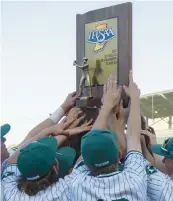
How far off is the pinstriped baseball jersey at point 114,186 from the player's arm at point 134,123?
17cm

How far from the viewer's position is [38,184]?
2191 mm

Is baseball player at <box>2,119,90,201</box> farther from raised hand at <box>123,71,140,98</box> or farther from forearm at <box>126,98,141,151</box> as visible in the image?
raised hand at <box>123,71,140,98</box>

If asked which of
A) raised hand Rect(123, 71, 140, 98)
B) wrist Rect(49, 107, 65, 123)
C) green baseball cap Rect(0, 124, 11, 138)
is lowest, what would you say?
green baseball cap Rect(0, 124, 11, 138)

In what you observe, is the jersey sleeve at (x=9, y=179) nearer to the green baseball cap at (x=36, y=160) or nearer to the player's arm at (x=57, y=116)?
the green baseball cap at (x=36, y=160)

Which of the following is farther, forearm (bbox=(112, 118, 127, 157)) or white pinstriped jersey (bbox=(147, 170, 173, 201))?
forearm (bbox=(112, 118, 127, 157))

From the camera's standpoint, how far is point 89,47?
3391 millimetres

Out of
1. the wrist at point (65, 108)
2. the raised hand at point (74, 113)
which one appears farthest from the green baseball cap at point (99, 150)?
the wrist at point (65, 108)

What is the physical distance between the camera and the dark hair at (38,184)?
2189mm

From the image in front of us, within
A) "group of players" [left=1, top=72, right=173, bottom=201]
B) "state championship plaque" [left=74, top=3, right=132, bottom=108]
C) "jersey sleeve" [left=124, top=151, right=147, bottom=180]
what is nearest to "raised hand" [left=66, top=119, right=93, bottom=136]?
"state championship plaque" [left=74, top=3, right=132, bottom=108]

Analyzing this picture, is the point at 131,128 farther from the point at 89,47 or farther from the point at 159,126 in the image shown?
the point at 159,126

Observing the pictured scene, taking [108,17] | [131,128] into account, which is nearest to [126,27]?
[108,17]

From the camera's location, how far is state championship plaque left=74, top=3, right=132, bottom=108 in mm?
3158

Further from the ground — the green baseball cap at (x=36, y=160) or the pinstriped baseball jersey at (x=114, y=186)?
the green baseball cap at (x=36, y=160)

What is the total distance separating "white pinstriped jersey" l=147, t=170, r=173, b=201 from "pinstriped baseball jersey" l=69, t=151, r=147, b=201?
7 cm
